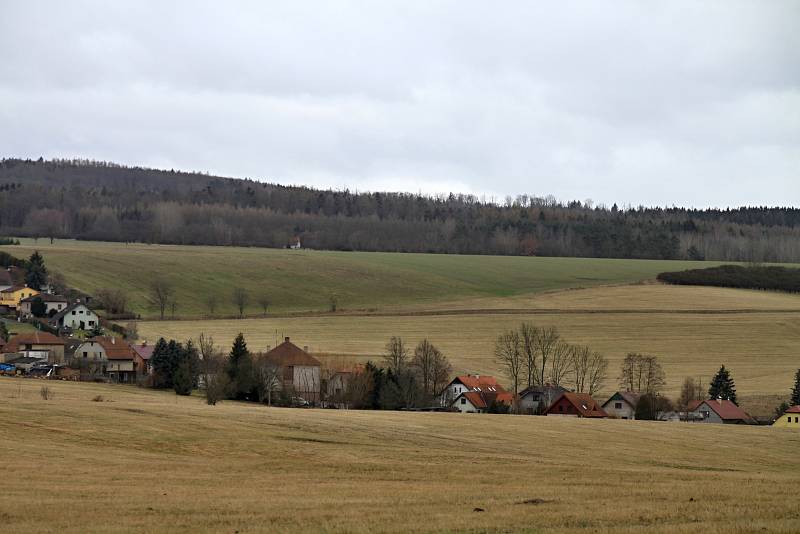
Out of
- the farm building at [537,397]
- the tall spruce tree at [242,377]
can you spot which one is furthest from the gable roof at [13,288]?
the farm building at [537,397]

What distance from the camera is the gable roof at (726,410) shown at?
7300 cm

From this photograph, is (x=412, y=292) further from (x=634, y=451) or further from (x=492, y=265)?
(x=634, y=451)

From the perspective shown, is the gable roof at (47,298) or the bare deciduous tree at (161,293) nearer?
the gable roof at (47,298)

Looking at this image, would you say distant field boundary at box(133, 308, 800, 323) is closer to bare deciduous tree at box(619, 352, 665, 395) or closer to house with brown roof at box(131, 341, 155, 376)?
house with brown roof at box(131, 341, 155, 376)

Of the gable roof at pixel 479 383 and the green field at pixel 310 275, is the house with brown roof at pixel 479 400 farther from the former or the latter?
the green field at pixel 310 275

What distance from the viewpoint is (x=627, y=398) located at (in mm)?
78375

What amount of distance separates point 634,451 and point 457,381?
4213 centimetres

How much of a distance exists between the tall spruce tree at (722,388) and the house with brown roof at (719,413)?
301 centimetres

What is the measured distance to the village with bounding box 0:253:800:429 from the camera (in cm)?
7481

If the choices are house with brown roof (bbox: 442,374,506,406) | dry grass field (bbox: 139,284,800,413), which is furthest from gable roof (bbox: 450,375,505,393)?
dry grass field (bbox: 139,284,800,413)

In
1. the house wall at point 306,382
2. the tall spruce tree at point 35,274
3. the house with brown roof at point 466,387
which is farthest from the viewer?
the tall spruce tree at point 35,274

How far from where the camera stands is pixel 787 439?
49719mm

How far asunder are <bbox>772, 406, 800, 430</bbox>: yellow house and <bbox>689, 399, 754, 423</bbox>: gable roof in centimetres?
316

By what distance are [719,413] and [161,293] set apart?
220ft
